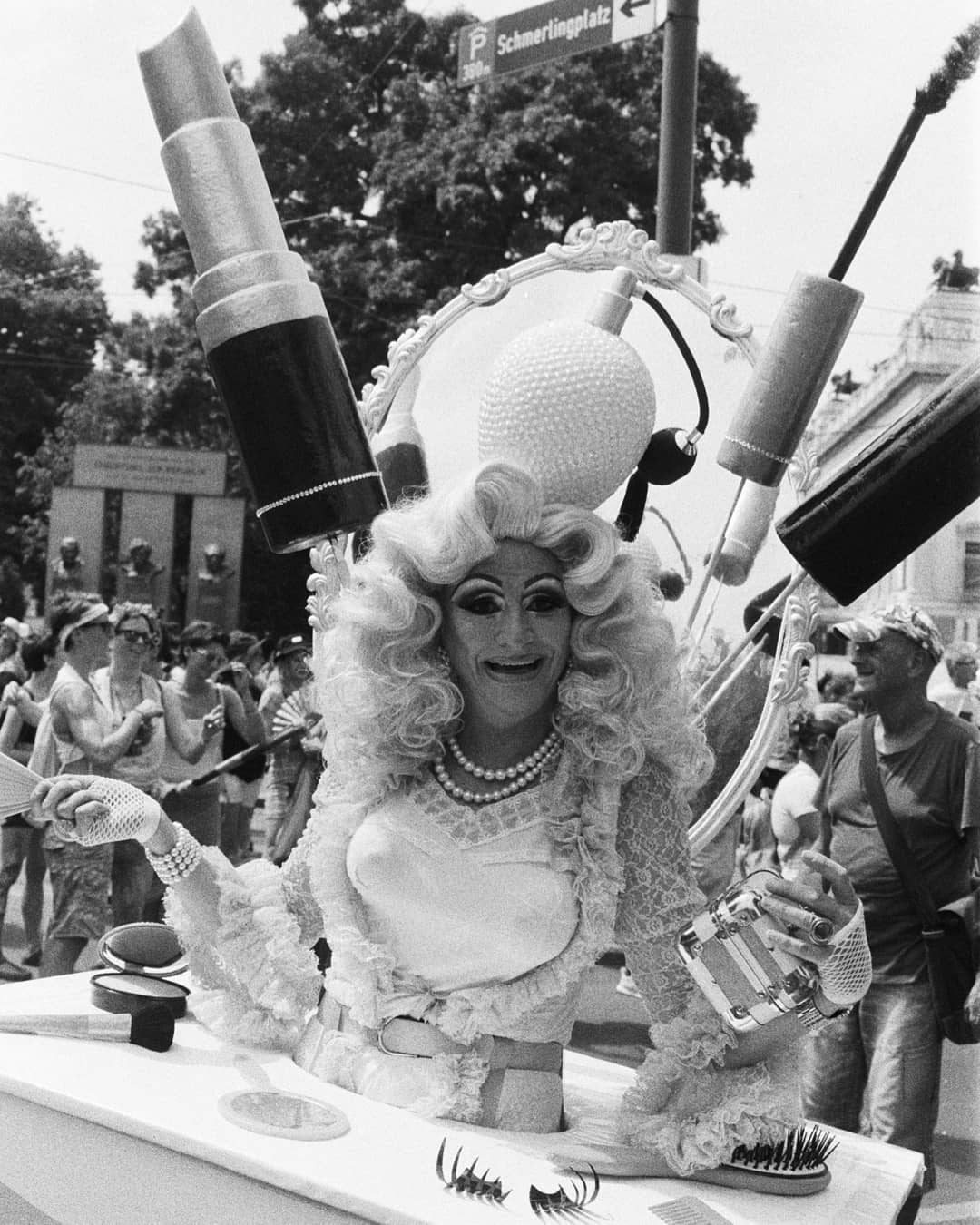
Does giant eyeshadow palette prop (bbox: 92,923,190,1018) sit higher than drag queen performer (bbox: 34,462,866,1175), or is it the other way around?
drag queen performer (bbox: 34,462,866,1175)

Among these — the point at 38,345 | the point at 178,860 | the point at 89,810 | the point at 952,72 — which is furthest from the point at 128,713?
the point at 38,345

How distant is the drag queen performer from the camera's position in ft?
6.73

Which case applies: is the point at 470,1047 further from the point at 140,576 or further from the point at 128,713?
the point at 140,576

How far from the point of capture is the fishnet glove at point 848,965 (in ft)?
5.81

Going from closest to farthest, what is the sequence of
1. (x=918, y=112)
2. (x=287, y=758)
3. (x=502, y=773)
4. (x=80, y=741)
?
1. (x=502, y=773)
2. (x=918, y=112)
3. (x=80, y=741)
4. (x=287, y=758)

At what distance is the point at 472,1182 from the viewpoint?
1.76 m

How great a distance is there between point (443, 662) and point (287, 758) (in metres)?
4.44

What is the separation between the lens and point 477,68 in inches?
214

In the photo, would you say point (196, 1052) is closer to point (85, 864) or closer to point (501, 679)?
point (501, 679)

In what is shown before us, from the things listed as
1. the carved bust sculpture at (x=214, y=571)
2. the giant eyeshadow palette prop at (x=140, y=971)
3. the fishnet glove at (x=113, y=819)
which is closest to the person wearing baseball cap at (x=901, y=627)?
the giant eyeshadow palette prop at (x=140, y=971)

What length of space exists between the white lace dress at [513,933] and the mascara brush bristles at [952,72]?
50.6 inches

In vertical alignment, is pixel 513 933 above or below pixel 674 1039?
above

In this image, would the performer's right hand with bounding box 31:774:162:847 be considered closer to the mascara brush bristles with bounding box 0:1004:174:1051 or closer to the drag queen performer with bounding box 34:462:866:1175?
the drag queen performer with bounding box 34:462:866:1175

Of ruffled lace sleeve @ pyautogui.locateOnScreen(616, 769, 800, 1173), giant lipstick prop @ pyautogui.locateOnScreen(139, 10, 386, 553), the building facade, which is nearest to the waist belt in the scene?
ruffled lace sleeve @ pyautogui.locateOnScreen(616, 769, 800, 1173)
